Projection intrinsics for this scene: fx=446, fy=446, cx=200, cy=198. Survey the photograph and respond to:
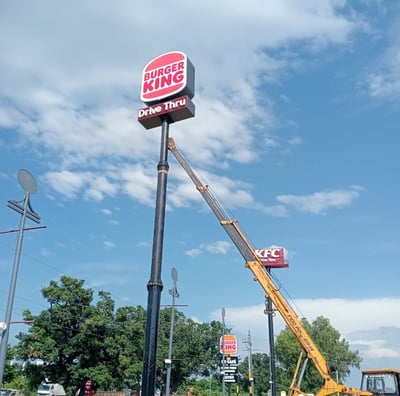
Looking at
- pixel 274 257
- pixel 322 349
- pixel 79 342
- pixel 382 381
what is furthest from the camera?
pixel 322 349

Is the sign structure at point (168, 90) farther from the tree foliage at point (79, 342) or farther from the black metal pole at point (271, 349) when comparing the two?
the tree foliage at point (79, 342)

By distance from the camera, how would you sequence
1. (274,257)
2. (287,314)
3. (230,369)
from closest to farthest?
(287,314), (230,369), (274,257)

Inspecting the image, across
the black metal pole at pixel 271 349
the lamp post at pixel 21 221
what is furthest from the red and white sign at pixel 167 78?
the black metal pole at pixel 271 349

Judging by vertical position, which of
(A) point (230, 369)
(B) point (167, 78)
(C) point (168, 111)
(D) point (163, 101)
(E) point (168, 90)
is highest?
(B) point (167, 78)

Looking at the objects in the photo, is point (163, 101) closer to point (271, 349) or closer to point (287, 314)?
point (287, 314)

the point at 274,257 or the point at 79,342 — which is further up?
the point at 274,257

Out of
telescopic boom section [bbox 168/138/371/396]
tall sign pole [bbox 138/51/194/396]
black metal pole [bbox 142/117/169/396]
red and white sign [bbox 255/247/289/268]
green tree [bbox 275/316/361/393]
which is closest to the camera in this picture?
black metal pole [bbox 142/117/169/396]

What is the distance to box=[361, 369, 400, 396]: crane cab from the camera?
2090cm

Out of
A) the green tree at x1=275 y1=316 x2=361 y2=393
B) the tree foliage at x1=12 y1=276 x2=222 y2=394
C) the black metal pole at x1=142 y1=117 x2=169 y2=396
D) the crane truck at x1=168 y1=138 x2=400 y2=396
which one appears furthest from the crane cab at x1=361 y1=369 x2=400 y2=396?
the green tree at x1=275 y1=316 x2=361 y2=393

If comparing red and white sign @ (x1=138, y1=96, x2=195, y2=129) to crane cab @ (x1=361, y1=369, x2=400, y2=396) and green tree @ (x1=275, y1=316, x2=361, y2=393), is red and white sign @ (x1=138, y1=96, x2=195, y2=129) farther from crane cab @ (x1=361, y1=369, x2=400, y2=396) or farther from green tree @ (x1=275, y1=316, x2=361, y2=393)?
green tree @ (x1=275, y1=316, x2=361, y2=393)

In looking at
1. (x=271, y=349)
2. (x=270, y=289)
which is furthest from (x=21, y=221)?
(x=271, y=349)

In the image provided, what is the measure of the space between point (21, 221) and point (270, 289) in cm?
1799

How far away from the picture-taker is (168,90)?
14500 mm

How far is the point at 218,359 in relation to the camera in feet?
252
